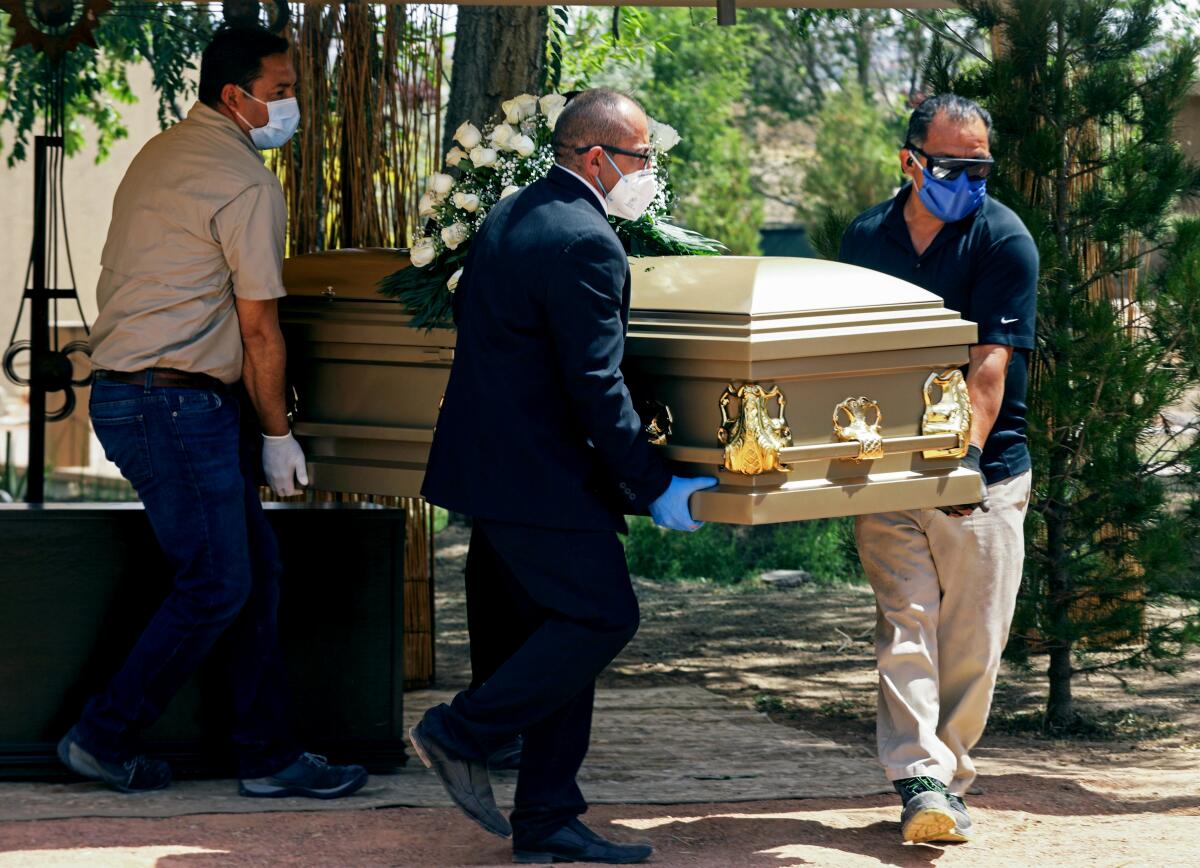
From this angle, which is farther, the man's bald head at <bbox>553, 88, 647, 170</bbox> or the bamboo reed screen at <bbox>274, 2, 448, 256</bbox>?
the bamboo reed screen at <bbox>274, 2, 448, 256</bbox>

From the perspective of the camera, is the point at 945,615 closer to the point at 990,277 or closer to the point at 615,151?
the point at 990,277

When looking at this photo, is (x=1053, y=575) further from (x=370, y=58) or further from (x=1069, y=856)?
(x=370, y=58)

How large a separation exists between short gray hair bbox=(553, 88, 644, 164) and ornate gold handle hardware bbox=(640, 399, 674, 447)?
57 cm

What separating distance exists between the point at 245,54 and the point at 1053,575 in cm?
289

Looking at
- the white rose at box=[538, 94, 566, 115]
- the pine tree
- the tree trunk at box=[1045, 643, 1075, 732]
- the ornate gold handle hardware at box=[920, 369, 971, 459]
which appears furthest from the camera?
the tree trunk at box=[1045, 643, 1075, 732]

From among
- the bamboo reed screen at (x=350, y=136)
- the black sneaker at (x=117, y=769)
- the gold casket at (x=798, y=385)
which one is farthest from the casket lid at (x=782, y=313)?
the bamboo reed screen at (x=350, y=136)

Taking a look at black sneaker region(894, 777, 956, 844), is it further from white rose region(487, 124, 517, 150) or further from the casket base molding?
white rose region(487, 124, 517, 150)

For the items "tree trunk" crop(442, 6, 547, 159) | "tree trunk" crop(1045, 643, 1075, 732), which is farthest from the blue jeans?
"tree trunk" crop(1045, 643, 1075, 732)

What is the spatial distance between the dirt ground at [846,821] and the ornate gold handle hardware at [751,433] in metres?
0.98

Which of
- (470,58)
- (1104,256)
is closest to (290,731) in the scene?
(1104,256)

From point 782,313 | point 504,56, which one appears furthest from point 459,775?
point 504,56

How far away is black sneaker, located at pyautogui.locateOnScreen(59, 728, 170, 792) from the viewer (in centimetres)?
411

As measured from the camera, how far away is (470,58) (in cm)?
664

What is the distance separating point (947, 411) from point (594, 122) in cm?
102
